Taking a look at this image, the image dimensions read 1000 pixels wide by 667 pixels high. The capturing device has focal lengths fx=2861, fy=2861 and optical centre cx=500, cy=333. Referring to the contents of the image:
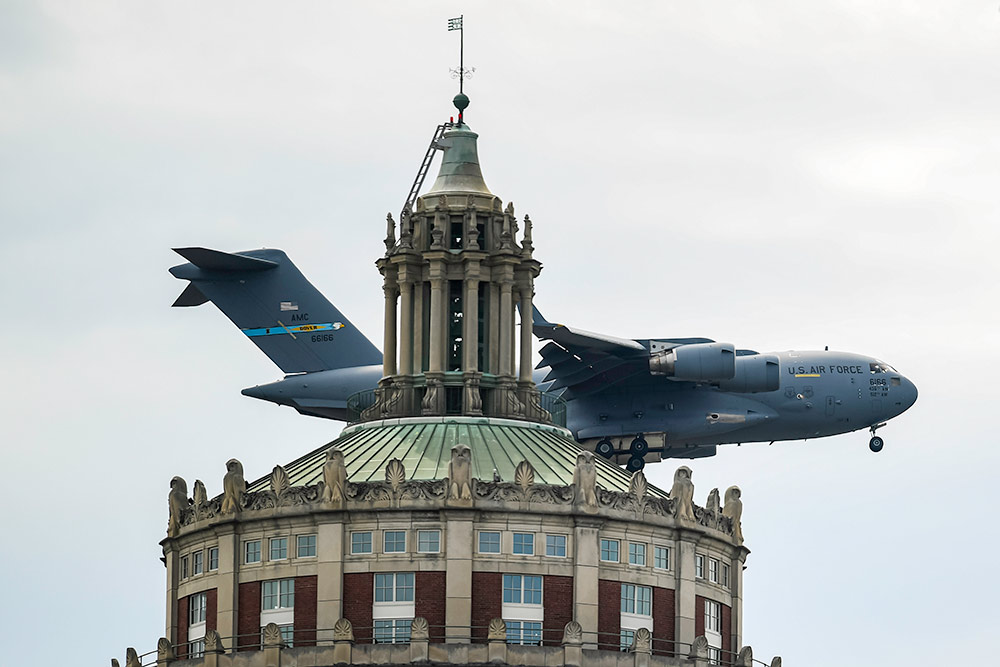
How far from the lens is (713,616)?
90.1 meters

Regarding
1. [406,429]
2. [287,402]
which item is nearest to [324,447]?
[406,429]

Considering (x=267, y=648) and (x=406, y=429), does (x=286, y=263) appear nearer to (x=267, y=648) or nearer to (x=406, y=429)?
(x=406, y=429)

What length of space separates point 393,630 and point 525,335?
46.5 ft

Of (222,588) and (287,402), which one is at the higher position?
(287,402)

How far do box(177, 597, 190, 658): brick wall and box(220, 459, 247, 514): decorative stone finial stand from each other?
379 centimetres

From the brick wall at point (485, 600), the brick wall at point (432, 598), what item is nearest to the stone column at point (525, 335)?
the brick wall at point (485, 600)

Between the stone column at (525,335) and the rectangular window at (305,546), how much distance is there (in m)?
11.8

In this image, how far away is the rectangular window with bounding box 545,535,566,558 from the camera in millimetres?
86062

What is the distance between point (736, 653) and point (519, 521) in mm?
9434

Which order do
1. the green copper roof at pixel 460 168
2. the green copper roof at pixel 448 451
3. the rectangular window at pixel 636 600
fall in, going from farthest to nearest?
the green copper roof at pixel 460 168
the green copper roof at pixel 448 451
the rectangular window at pixel 636 600

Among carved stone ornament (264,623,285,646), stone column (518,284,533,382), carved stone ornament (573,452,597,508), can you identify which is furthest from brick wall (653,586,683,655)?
carved stone ornament (264,623,285,646)

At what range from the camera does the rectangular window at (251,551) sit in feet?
286

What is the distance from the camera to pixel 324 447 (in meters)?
93.3

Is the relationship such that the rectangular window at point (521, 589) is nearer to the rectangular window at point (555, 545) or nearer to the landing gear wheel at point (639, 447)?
the rectangular window at point (555, 545)
